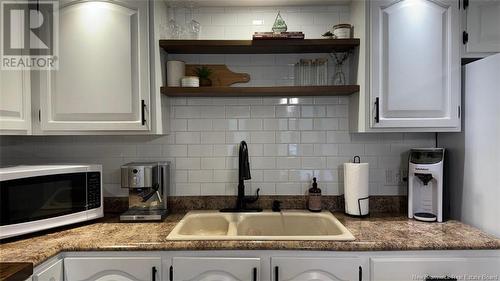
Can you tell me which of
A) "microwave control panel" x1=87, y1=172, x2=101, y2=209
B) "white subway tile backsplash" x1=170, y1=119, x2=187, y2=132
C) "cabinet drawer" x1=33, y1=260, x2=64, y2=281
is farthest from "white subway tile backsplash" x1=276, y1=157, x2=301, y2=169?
"cabinet drawer" x1=33, y1=260, x2=64, y2=281

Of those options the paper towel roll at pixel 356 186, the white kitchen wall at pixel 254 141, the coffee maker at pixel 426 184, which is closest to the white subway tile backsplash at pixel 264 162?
the white kitchen wall at pixel 254 141

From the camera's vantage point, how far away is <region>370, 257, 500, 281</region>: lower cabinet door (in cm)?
140

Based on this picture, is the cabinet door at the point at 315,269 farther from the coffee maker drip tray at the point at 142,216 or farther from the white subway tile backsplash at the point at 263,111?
the white subway tile backsplash at the point at 263,111

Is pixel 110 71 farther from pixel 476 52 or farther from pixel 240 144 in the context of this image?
pixel 476 52

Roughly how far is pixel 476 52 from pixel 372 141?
74 centimetres

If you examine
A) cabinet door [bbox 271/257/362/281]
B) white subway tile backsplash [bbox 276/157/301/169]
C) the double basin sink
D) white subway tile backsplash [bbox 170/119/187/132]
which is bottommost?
cabinet door [bbox 271/257/362/281]

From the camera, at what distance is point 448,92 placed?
1.67 metres

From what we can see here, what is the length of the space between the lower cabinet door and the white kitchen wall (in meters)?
0.64

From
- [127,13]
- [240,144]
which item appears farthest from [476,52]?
[127,13]

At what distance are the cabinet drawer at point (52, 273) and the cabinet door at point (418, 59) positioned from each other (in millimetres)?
1814

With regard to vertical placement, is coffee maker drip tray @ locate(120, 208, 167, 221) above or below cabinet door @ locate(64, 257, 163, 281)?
above

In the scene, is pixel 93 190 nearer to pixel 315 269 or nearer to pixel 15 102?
pixel 15 102

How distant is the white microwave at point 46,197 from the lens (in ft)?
4.66

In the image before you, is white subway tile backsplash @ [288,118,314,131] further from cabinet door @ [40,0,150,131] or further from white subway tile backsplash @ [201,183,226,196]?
cabinet door @ [40,0,150,131]
